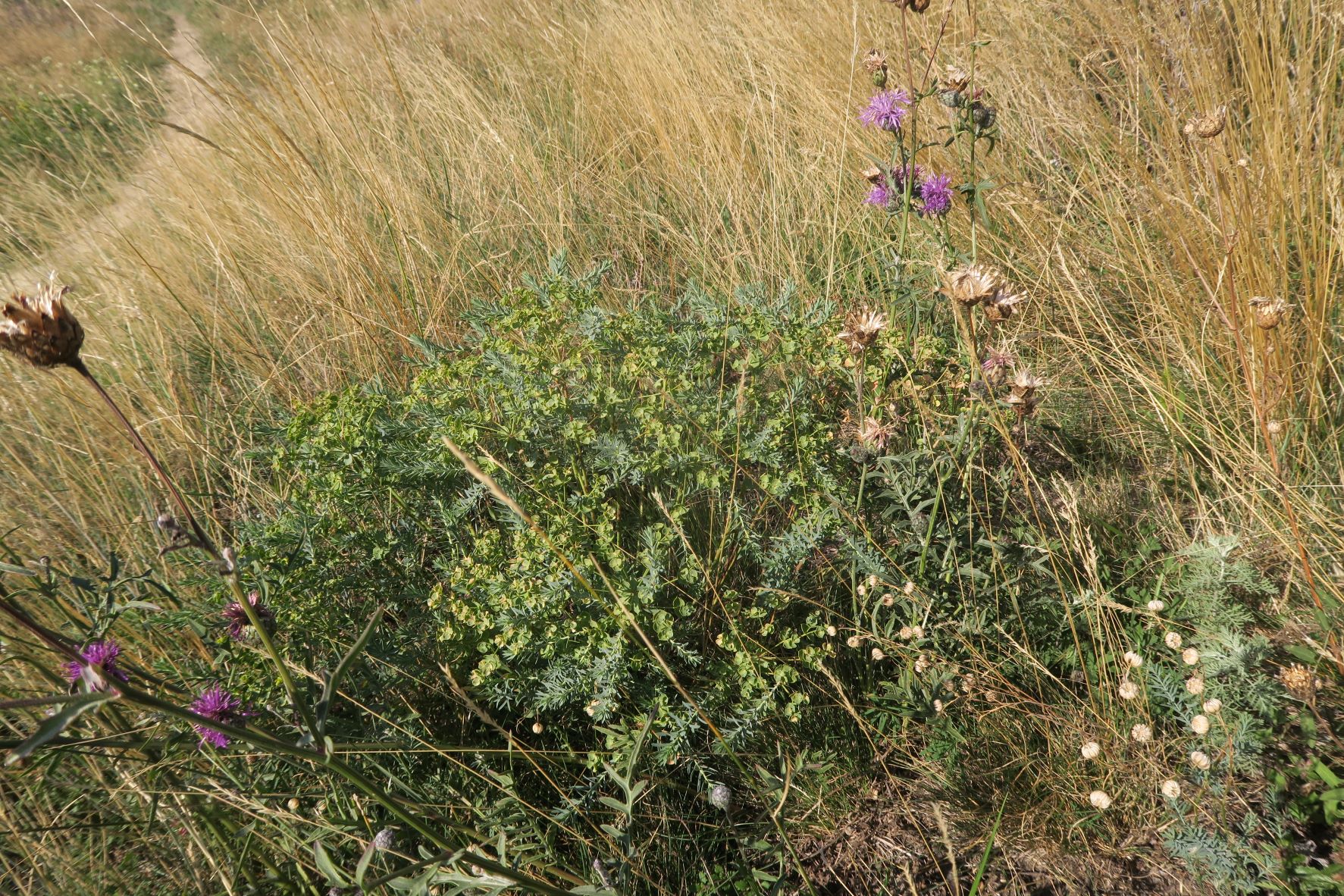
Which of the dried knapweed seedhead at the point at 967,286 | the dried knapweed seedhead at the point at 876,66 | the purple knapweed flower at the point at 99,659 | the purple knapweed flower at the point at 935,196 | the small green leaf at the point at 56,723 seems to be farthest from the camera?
the dried knapweed seedhead at the point at 876,66

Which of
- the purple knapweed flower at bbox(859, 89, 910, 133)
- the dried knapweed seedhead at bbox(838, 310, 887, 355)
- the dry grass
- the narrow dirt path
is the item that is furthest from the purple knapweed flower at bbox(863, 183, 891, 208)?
the narrow dirt path

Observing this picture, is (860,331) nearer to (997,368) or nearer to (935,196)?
(997,368)

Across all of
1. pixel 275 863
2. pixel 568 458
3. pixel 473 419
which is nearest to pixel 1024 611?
pixel 568 458

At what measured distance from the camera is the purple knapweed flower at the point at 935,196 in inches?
81.2

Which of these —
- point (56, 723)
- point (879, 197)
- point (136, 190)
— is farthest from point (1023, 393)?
point (136, 190)

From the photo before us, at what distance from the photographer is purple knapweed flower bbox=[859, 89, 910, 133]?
88.6 inches

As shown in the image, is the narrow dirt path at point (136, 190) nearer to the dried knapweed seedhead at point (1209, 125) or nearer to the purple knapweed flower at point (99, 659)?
the purple knapweed flower at point (99, 659)

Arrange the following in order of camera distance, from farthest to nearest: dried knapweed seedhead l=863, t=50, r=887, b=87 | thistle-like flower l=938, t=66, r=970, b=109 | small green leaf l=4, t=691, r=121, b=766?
dried knapweed seedhead l=863, t=50, r=887, b=87
thistle-like flower l=938, t=66, r=970, b=109
small green leaf l=4, t=691, r=121, b=766

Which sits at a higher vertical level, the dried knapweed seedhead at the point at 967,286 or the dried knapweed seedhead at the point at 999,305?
the dried knapweed seedhead at the point at 967,286

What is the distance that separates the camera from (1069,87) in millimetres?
3230

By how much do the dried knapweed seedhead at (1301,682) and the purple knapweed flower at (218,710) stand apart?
6.03 ft

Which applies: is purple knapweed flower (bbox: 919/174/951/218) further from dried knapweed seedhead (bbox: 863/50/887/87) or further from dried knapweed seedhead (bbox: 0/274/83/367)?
dried knapweed seedhead (bbox: 0/274/83/367)

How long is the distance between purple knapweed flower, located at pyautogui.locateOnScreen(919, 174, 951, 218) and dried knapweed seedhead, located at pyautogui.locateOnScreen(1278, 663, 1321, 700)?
121cm

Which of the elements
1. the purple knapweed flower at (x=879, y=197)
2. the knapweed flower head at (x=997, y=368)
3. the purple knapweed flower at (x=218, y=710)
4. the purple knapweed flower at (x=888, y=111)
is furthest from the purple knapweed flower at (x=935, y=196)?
the purple knapweed flower at (x=218, y=710)
